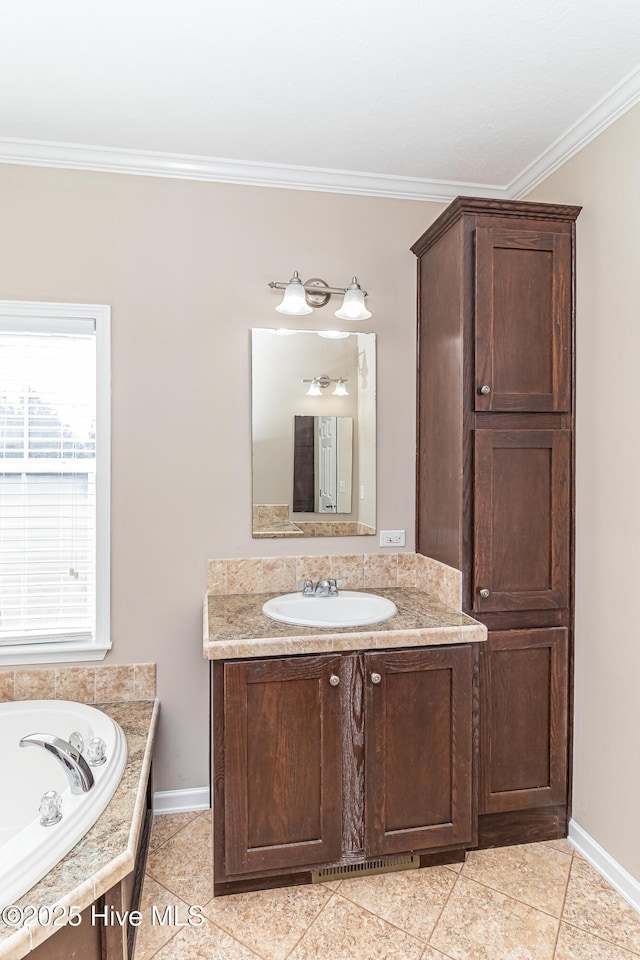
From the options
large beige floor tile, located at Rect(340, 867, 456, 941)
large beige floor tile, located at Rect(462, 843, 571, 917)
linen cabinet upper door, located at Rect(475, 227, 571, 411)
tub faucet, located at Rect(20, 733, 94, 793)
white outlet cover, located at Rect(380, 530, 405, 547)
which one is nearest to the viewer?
tub faucet, located at Rect(20, 733, 94, 793)

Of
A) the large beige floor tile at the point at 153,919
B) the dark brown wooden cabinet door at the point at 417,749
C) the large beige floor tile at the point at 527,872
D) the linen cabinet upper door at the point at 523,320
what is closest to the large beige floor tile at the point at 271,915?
the large beige floor tile at the point at 153,919

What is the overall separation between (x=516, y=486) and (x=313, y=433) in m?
0.88

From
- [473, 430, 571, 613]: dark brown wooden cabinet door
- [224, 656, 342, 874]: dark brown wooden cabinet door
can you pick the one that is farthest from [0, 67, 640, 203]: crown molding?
[224, 656, 342, 874]: dark brown wooden cabinet door

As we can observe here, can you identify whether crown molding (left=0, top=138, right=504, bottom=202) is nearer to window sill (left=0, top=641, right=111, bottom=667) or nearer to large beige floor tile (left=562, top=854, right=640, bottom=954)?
window sill (left=0, top=641, right=111, bottom=667)

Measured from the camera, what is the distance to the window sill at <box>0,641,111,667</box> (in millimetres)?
2422

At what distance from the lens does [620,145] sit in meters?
2.09

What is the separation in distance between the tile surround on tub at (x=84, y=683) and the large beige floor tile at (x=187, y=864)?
21.2 inches

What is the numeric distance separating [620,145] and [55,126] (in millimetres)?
2017

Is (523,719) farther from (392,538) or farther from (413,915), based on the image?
(392,538)

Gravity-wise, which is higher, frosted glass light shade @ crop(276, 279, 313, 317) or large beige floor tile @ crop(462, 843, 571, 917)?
frosted glass light shade @ crop(276, 279, 313, 317)

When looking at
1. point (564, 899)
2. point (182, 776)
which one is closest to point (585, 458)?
point (564, 899)

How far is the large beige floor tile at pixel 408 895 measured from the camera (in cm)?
191

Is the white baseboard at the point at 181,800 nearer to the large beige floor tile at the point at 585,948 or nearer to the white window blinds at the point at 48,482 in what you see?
the white window blinds at the point at 48,482

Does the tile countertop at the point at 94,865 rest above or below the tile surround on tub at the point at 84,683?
below
